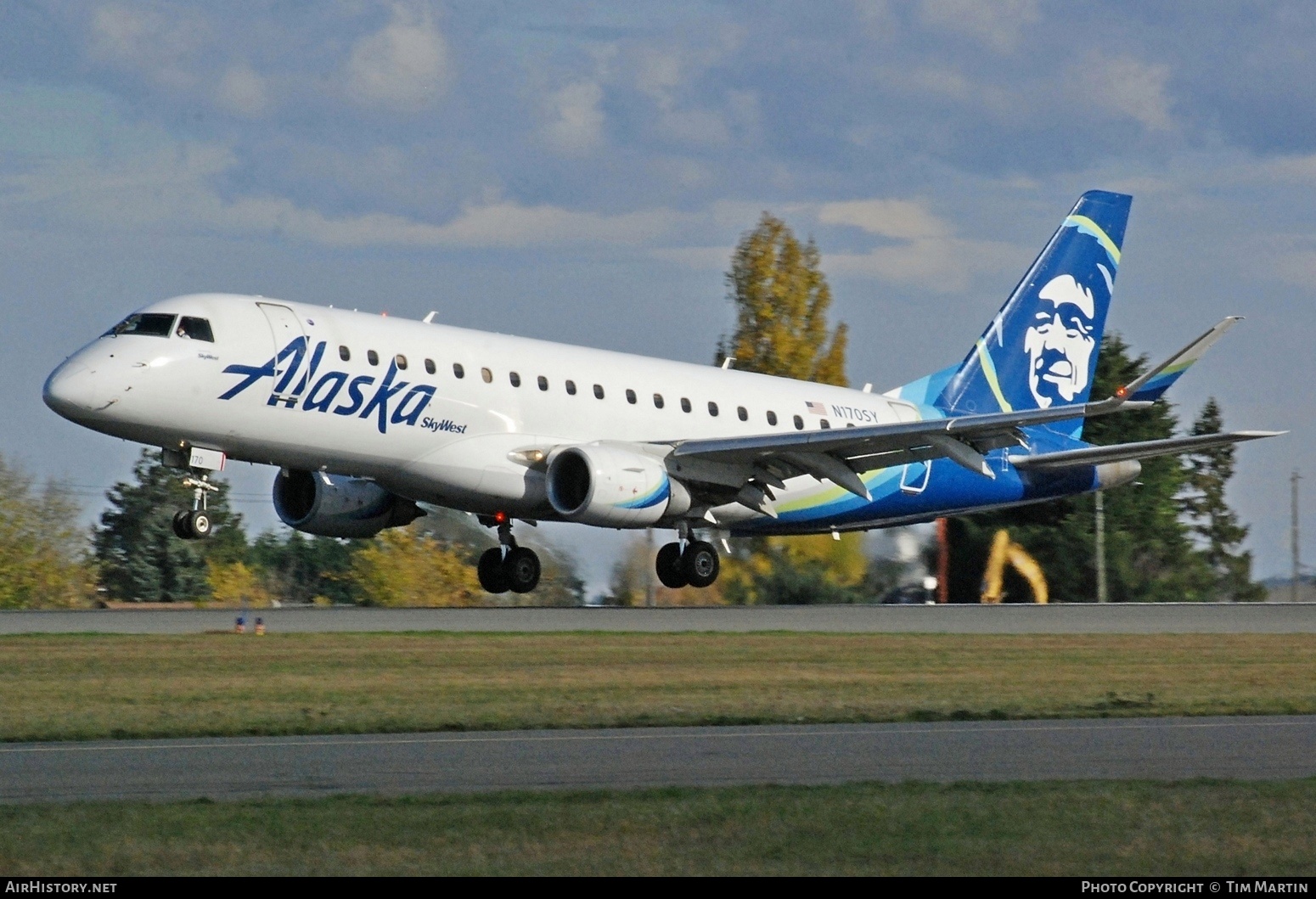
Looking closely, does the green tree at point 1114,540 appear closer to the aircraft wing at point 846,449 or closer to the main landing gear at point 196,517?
the aircraft wing at point 846,449

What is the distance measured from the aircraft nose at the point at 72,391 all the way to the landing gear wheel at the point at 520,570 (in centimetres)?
884

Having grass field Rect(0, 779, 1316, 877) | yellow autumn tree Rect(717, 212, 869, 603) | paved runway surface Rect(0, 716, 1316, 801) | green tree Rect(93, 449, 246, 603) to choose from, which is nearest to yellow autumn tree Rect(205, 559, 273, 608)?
green tree Rect(93, 449, 246, 603)

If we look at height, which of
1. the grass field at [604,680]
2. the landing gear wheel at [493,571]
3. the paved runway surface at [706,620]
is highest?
the landing gear wheel at [493,571]

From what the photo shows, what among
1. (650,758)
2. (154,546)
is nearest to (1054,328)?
(650,758)

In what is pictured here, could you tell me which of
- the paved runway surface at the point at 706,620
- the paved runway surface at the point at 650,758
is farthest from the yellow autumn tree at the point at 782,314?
the paved runway surface at the point at 650,758

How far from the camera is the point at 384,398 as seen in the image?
28062 mm

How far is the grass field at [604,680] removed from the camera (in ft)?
56.1

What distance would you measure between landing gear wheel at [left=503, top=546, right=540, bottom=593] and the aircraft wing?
357cm

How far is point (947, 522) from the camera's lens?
4391 centimetres

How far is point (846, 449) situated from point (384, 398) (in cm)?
782

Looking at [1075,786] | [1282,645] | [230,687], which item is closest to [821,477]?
[1282,645]
